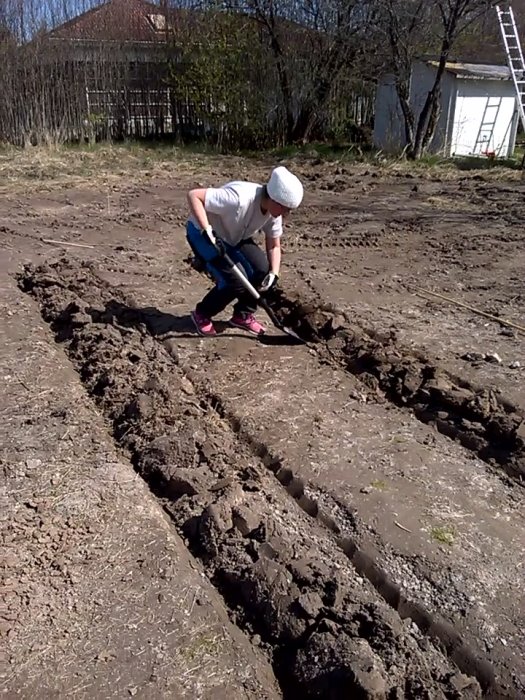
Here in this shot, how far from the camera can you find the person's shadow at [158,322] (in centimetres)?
545

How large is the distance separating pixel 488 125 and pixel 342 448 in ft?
55.7

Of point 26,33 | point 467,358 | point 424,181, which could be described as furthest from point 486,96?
point 467,358

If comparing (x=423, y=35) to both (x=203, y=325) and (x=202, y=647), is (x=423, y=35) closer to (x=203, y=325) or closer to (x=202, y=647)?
(x=203, y=325)

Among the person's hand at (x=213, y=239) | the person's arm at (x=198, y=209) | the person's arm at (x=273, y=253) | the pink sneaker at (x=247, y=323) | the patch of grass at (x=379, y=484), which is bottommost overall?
the patch of grass at (x=379, y=484)

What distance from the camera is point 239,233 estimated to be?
5098 millimetres

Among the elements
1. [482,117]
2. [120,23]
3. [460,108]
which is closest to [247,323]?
[120,23]

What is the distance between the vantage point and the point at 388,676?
7.93ft

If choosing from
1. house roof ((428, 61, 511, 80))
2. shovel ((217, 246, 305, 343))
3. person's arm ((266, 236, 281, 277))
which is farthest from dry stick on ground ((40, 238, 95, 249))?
house roof ((428, 61, 511, 80))

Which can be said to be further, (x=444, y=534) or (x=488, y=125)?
(x=488, y=125)

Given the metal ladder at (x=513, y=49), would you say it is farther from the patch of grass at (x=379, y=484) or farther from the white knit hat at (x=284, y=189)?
the patch of grass at (x=379, y=484)

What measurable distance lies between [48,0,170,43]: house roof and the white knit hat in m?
13.6

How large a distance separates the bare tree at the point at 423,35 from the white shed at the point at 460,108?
1180mm

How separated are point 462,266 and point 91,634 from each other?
19.4 feet

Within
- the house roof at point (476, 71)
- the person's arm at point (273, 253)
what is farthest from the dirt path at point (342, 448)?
the house roof at point (476, 71)
